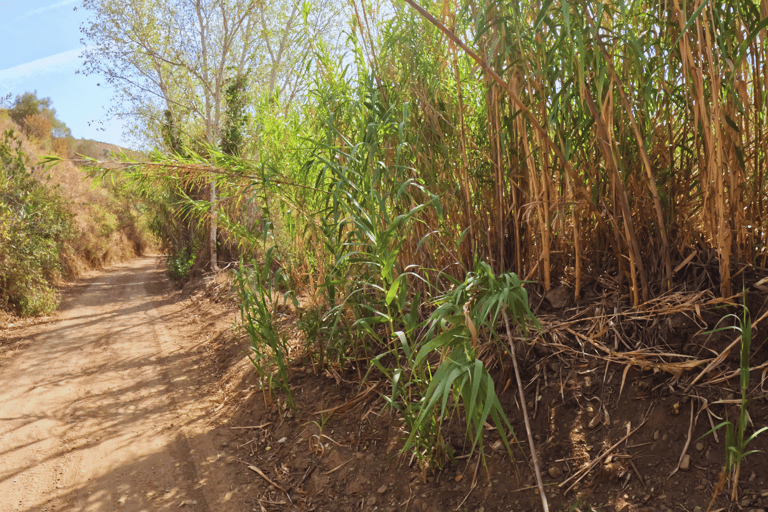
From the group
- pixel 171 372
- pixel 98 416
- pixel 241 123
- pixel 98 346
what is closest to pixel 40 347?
Answer: pixel 98 346

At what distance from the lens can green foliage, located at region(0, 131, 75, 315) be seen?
6961 millimetres

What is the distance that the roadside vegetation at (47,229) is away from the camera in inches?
277

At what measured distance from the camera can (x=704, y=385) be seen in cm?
181

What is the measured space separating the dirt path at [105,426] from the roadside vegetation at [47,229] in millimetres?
1172

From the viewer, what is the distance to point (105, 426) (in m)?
3.38

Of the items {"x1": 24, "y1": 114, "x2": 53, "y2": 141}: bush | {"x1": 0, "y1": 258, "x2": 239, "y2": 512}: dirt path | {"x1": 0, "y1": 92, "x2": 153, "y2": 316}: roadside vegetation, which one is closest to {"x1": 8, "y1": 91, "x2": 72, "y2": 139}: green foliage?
{"x1": 24, "y1": 114, "x2": 53, "y2": 141}: bush

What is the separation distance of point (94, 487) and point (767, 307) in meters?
3.10

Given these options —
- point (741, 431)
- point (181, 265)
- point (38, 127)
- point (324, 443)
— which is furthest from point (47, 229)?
point (38, 127)

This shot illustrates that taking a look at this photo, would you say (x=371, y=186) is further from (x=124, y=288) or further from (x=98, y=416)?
(x=124, y=288)

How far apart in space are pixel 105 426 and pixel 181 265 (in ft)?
26.5

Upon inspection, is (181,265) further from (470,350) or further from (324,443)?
(470,350)

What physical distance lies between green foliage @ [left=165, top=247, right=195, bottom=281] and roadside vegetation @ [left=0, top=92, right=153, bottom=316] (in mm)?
1877

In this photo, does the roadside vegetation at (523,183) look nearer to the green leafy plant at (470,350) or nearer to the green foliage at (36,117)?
the green leafy plant at (470,350)

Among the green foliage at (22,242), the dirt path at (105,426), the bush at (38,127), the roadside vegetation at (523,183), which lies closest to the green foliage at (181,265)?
the green foliage at (22,242)
